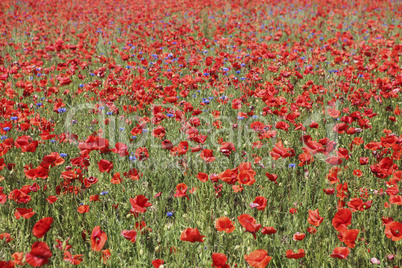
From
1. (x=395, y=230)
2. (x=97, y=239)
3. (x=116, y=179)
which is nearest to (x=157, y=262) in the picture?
(x=97, y=239)

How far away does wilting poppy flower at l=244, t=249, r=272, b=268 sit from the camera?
4.43ft

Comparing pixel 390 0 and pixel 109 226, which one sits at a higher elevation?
pixel 390 0

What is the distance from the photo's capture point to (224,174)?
1.83 m

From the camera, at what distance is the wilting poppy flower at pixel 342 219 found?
149 centimetres

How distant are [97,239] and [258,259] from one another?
715 millimetres

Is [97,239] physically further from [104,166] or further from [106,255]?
[104,166]

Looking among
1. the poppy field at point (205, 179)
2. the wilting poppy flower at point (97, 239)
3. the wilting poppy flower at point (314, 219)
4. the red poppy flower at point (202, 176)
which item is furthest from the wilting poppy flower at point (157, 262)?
the wilting poppy flower at point (314, 219)

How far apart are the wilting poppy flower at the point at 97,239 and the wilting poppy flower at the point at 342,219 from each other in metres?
1.02

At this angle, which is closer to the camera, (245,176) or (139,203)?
(139,203)

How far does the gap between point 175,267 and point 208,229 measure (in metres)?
0.26

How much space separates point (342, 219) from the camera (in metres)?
1.51

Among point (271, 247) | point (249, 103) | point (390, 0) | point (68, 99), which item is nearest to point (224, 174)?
point (271, 247)

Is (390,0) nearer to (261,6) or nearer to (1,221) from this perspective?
(261,6)

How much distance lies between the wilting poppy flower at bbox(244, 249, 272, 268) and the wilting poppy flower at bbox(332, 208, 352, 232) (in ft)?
1.24
